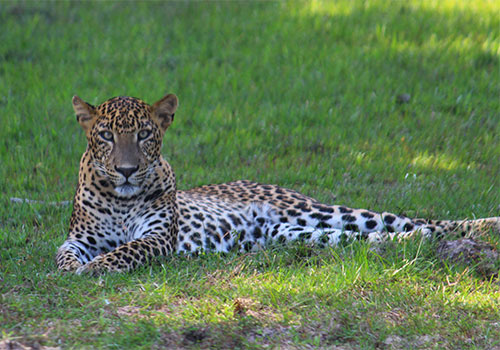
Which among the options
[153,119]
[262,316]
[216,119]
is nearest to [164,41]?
[216,119]

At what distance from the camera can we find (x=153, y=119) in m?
7.65

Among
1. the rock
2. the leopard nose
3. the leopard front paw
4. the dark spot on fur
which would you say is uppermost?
the leopard nose

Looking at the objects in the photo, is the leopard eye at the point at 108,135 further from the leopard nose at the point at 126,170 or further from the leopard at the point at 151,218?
the leopard nose at the point at 126,170

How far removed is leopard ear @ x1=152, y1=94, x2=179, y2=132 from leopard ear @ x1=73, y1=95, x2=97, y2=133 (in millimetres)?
612

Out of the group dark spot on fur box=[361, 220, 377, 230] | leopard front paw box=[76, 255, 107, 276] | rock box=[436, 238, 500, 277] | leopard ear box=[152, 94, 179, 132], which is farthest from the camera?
dark spot on fur box=[361, 220, 377, 230]

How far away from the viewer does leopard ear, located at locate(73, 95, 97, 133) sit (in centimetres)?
751

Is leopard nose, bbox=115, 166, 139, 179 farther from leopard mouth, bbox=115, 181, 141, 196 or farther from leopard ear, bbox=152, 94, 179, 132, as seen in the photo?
leopard ear, bbox=152, 94, 179, 132

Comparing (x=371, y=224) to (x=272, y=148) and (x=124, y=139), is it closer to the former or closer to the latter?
(x=124, y=139)

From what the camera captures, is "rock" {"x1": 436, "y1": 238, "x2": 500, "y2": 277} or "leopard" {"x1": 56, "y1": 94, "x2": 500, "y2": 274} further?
"leopard" {"x1": 56, "y1": 94, "x2": 500, "y2": 274}

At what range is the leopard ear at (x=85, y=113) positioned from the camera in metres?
7.51

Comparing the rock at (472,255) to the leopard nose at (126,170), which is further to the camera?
the leopard nose at (126,170)

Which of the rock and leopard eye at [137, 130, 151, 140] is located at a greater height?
leopard eye at [137, 130, 151, 140]

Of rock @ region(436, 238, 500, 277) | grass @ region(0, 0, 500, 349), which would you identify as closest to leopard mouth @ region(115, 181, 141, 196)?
grass @ region(0, 0, 500, 349)

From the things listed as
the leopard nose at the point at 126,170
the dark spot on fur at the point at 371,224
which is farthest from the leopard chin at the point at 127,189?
the dark spot on fur at the point at 371,224
